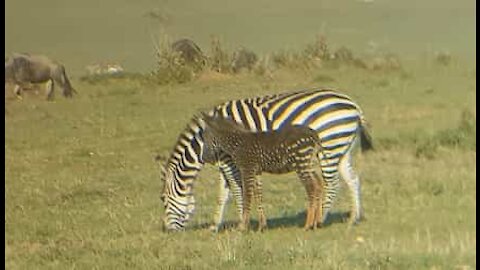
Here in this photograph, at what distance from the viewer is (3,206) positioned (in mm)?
7629

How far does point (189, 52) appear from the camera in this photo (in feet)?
48.2

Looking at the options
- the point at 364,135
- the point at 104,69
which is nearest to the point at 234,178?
the point at 364,135

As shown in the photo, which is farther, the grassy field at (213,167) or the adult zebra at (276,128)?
the adult zebra at (276,128)

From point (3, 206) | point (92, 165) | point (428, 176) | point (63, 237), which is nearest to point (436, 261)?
point (63, 237)

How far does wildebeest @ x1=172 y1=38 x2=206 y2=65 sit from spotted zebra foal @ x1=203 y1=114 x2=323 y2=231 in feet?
25.9

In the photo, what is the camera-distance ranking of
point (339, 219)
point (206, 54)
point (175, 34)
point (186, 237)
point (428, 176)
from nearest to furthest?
point (186, 237)
point (339, 219)
point (428, 176)
point (206, 54)
point (175, 34)

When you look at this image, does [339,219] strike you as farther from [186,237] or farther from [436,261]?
[436,261]

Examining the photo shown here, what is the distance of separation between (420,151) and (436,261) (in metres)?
4.19

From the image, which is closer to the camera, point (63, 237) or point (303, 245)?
point (303, 245)

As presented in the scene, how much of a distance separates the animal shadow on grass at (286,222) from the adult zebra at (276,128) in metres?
0.10

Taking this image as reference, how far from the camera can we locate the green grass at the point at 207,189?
215 inches

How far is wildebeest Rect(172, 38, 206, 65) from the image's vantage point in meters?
14.4

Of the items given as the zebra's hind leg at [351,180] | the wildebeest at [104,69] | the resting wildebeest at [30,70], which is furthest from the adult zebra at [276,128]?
the wildebeest at [104,69]

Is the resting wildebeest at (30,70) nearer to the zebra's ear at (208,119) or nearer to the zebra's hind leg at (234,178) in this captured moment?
the zebra's ear at (208,119)
